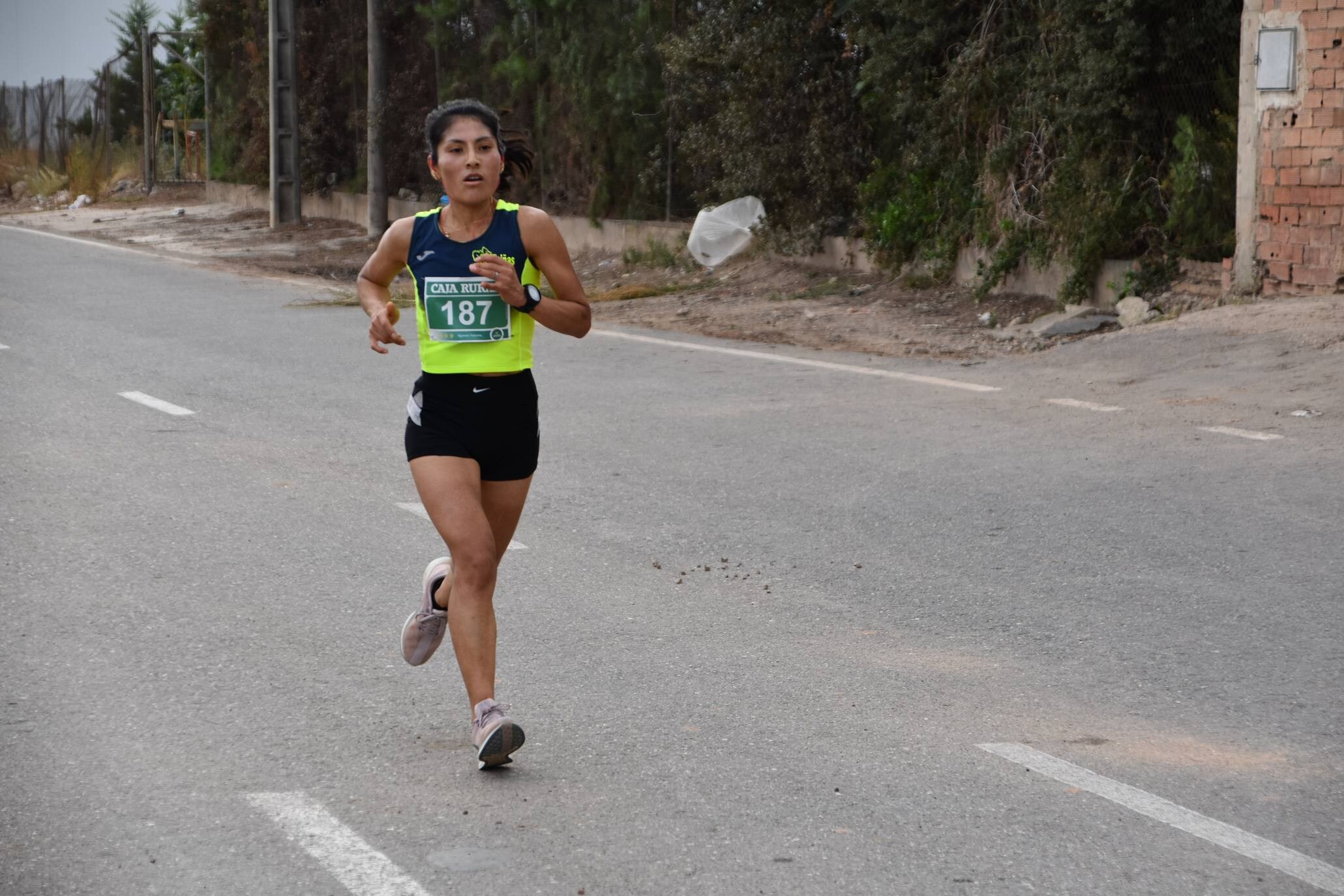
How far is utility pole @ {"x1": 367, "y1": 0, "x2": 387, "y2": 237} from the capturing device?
26.3 metres

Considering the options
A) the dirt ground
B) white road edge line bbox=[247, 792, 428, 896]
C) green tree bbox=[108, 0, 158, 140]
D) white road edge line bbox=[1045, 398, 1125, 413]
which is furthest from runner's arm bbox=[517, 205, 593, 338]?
green tree bbox=[108, 0, 158, 140]

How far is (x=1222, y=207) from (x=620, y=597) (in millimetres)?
9616

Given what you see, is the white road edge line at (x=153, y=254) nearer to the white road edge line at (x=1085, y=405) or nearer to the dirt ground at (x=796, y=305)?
the dirt ground at (x=796, y=305)

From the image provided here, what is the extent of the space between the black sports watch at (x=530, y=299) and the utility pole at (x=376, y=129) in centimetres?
2195

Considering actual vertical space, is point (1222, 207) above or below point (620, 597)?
above

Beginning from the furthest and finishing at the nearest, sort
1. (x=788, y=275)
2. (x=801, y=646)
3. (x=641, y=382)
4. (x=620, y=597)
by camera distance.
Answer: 1. (x=788, y=275)
2. (x=641, y=382)
3. (x=620, y=597)
4. (x=801, y=646)

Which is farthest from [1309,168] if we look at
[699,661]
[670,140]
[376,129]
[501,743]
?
[376,129]

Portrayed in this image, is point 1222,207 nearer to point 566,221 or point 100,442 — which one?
point 100,442

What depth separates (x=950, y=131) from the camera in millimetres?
16812

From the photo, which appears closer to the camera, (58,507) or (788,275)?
(58,507)

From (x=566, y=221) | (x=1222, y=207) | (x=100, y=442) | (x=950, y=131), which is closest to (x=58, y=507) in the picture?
(x=100, y=442)

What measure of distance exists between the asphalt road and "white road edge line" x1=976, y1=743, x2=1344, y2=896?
1cm

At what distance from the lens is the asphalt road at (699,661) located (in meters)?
3.91

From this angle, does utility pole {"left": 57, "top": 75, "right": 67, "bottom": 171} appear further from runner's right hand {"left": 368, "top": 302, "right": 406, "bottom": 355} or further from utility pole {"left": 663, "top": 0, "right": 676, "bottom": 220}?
runner's right hand {"left": 368, "top": 302, "right": 406, "bottom": 355}
